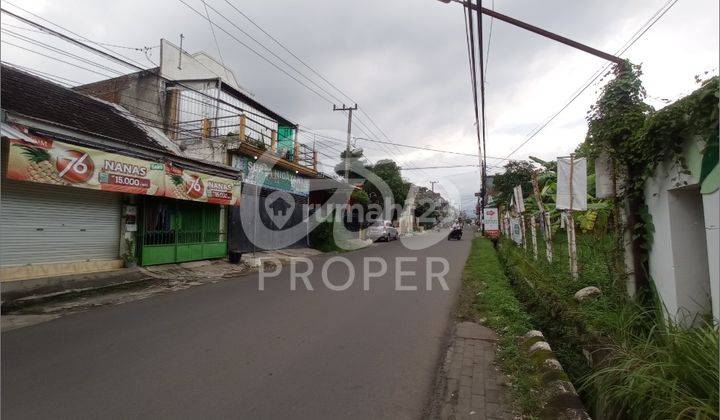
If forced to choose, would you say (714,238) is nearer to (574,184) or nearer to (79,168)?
(574,184)

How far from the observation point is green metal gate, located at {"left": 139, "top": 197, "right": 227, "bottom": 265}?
11977 mm

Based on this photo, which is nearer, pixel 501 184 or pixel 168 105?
pixel 168 105

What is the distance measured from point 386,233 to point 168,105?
63.8 feet

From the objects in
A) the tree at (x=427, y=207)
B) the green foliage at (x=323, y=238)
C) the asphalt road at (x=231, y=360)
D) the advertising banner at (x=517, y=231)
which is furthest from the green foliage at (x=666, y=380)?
the tree at (x=427, y=207)

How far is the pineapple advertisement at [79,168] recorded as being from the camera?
8055 mm

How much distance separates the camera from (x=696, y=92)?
3400mm

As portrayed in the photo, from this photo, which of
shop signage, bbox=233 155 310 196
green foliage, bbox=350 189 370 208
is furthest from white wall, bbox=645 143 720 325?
green foliage, bbox=350 189 370 208

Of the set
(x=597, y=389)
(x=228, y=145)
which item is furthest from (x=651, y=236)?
(x=228, y=145)

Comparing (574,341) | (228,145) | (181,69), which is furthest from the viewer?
(181,69)

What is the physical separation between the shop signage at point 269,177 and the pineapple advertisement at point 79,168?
5453mm

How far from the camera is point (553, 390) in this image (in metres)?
3.54

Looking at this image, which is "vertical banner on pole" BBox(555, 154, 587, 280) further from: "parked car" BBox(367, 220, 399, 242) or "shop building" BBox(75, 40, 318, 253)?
"parked car" BBox(367, 220, 399, 242)

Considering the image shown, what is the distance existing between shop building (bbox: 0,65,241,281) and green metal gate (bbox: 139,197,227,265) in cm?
3

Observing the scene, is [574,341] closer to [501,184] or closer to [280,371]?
[280,371]
